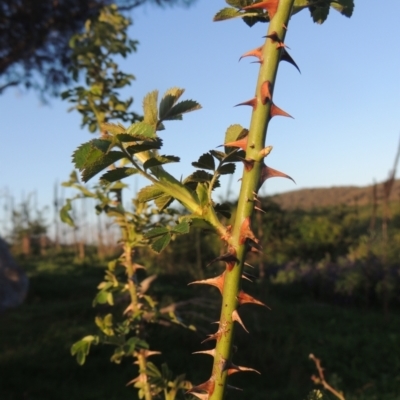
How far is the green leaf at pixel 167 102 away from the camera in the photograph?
2.23 feet

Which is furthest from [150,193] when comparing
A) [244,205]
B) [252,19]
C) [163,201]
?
[252,19]

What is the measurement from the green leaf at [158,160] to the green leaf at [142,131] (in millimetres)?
36

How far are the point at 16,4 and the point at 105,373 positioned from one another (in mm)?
5392

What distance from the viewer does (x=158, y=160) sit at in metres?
0.65

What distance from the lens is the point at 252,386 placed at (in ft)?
14.8

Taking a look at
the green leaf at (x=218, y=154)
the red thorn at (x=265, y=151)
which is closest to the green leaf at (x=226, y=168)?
the green leaf at (x=218, y=154)

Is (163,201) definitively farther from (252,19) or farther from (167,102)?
(252,19)

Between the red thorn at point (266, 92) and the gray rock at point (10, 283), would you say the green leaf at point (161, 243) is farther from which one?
the gray rock at point (10, 283)

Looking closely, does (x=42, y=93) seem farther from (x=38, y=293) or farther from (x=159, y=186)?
(x=159, y=186)

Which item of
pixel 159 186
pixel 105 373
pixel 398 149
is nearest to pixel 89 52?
pixel 159 186

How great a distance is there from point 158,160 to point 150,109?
2.2 inches

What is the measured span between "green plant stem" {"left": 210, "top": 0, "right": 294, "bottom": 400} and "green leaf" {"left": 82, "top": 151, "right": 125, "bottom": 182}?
13 centimetres

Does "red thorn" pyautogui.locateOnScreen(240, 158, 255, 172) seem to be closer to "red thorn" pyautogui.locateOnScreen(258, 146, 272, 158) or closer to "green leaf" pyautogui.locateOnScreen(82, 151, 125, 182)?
"red thorn" pyautogui.locateOnScreen(258, 146, 272, 158)

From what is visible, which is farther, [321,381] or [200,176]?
[321,381]
